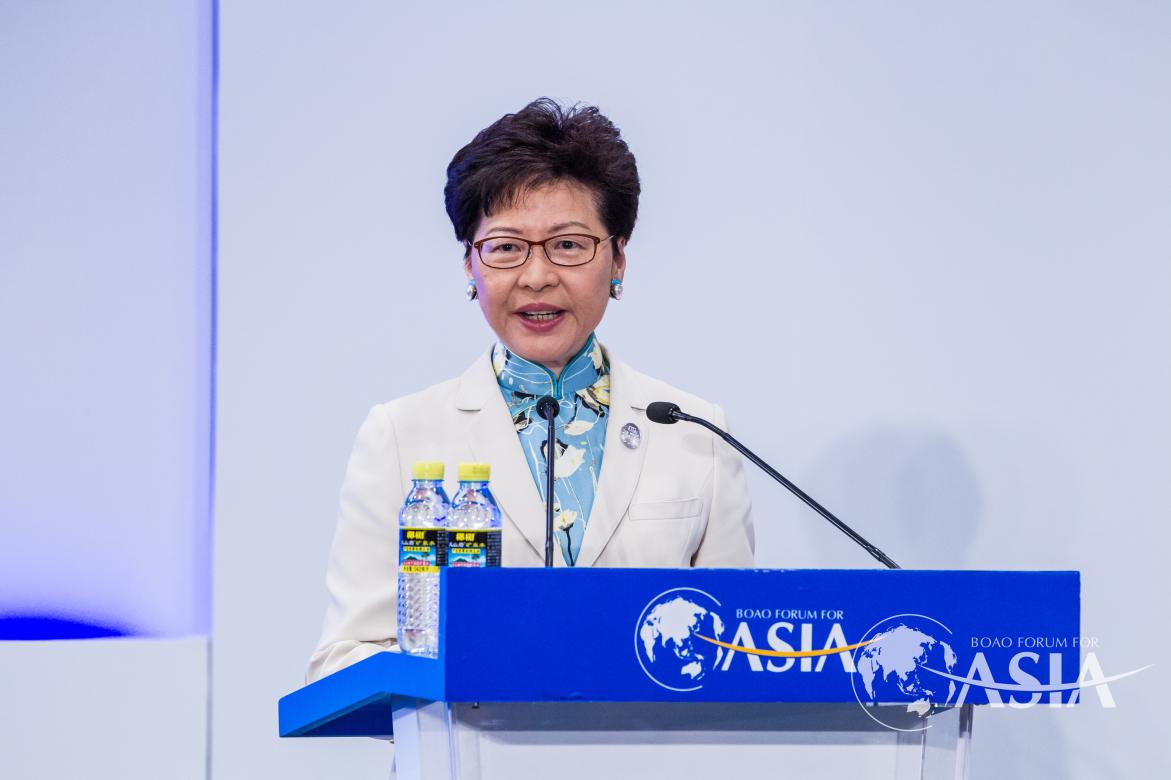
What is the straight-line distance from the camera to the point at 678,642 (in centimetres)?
136

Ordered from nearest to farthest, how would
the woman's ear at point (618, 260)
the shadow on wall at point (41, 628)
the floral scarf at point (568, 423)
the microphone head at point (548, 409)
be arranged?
the microphone head at point (548, 409) < the floral scarf at point (568, 423) < the woman's ear at point (618, 260) < the shadow on wall at point (41, 628)

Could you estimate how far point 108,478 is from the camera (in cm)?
304

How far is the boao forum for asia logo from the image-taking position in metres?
1.36

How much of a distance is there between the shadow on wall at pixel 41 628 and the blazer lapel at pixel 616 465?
1.41m

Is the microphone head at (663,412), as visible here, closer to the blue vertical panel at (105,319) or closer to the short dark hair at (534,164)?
the short dark hair at (534,164)

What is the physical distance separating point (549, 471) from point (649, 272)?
1.39 meters

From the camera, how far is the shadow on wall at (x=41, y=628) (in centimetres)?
297

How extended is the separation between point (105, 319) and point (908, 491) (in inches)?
77.4

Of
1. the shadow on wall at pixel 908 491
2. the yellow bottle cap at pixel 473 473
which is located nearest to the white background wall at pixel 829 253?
the shadow on wall at pixel 908 491

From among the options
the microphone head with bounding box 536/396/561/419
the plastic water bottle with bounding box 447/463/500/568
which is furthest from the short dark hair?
the plastic water bottle with bounding box 447/463/500/568

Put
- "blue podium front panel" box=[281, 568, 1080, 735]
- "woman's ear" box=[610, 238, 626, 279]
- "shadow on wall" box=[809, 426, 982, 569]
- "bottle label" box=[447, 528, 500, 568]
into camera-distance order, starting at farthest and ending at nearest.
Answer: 1. "shadow on wall" box=[809, 426, 982, 569]
2. "woman's ear" box=[610, 238, 626, 279]
3. "bottle label" box=[447, 528, 500, 568]
4. "blue podium front panel" box=[281, 568, 1080, 735]

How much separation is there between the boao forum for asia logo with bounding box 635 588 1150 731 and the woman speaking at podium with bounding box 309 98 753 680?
0.81m

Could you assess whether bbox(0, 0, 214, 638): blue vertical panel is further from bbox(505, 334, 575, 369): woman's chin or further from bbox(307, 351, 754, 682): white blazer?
bbox(505, 334, 575, 369): woman's chin

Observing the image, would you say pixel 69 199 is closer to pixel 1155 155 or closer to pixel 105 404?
pixel 105 404
